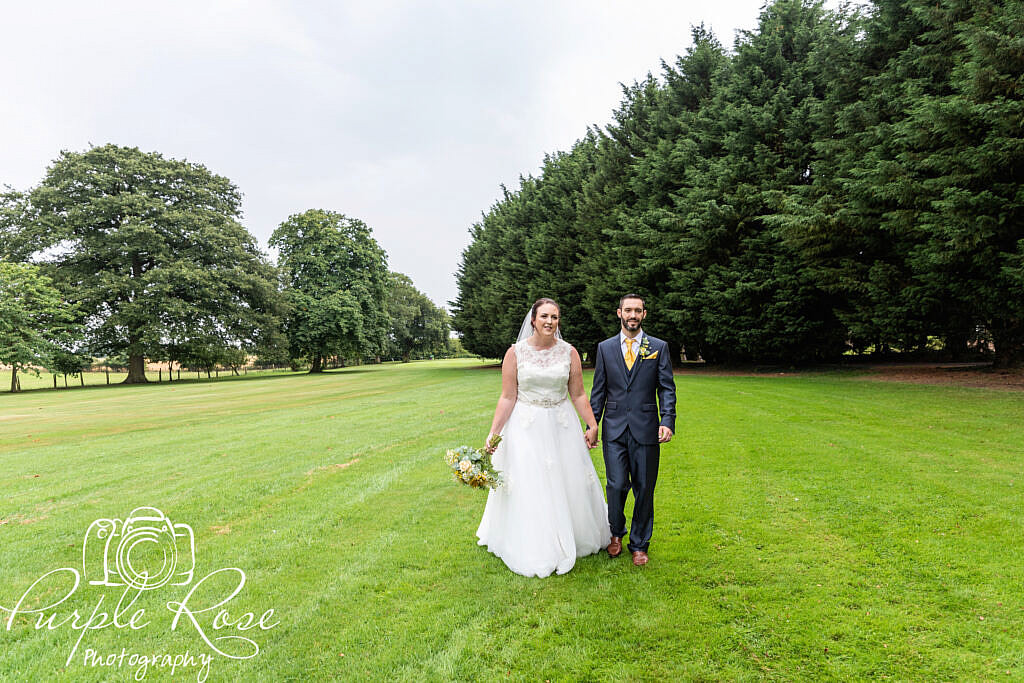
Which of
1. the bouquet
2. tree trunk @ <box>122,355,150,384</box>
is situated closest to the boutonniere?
the bouquet

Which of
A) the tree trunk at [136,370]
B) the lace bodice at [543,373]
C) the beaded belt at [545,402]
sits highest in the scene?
the lace bodice at [543,373]

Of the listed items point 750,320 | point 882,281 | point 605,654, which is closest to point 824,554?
point 605,654

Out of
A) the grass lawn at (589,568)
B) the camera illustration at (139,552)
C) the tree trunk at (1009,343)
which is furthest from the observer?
the tree trunk at (1009,343)

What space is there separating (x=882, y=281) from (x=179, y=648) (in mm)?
20661

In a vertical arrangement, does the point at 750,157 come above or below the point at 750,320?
above

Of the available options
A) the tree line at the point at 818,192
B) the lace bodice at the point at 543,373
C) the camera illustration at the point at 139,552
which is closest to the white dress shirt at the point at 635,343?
the lace bodice at the point at 543,373

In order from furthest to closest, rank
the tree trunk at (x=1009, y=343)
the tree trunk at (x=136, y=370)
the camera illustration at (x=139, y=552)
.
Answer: the tree trunk at (x=136, y=370) → the tree trunk at (x=1009, y=343) → the camera illustration at (x=139, y=552)

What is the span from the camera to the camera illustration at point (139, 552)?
440 cm

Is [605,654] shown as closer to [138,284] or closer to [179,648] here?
[179,648]

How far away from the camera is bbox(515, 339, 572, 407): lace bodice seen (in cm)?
438

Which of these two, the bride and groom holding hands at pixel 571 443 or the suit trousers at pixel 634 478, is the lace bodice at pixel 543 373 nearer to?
the bride and groom holding hands at pixel 571 443

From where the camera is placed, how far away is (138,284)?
3319cm

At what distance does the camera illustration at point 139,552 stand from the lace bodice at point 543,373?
12.3 ft

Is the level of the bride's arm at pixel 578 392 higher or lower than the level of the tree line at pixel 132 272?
lower
